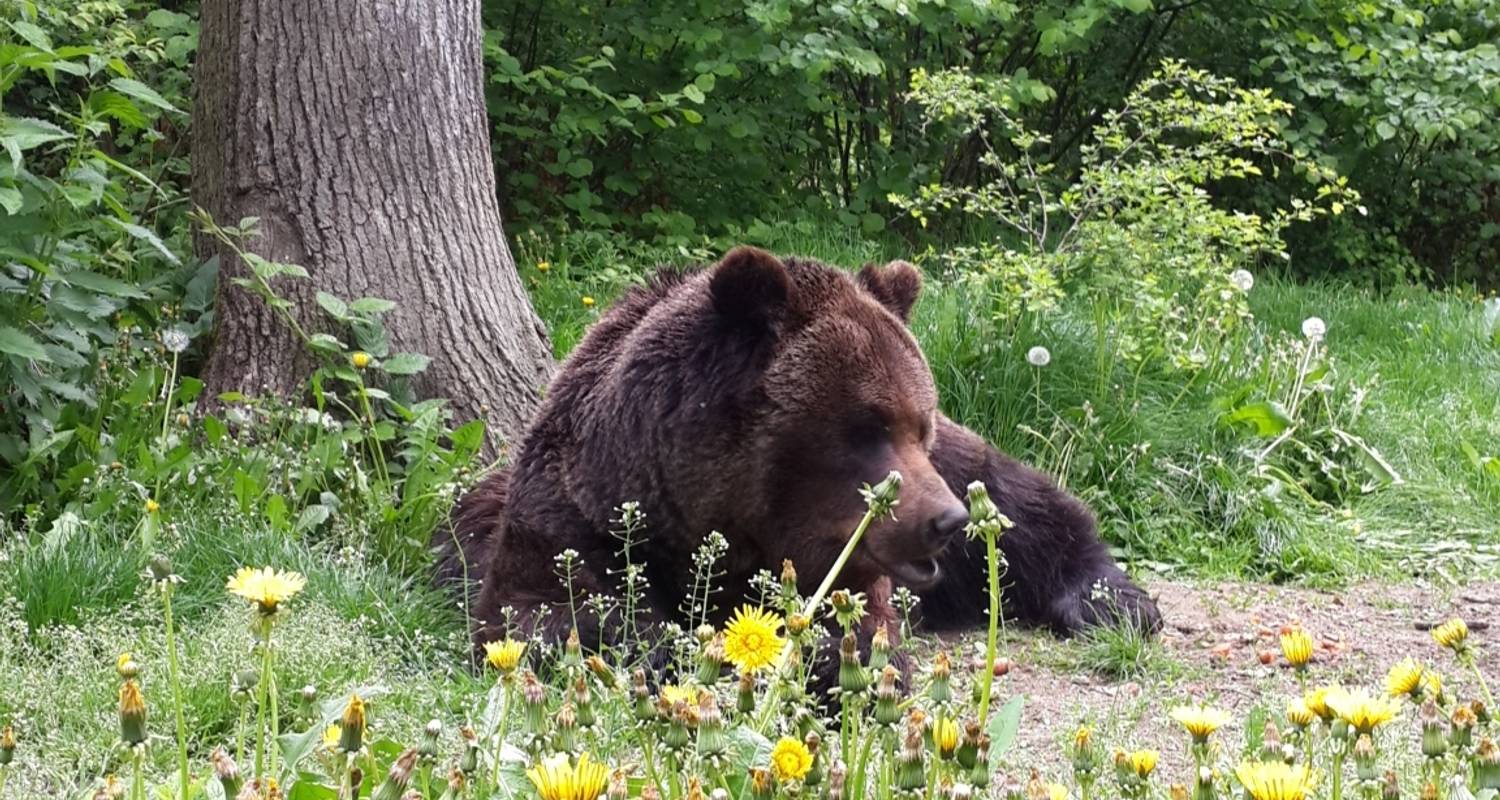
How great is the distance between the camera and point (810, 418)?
12.6 ft

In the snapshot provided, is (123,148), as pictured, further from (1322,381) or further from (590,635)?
(1322,381)

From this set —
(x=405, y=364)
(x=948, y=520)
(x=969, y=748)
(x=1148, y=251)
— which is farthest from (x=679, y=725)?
(x=1148, y=251)

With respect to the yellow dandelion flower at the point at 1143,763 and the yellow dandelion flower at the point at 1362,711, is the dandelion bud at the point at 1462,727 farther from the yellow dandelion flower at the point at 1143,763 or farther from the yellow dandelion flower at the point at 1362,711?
the yellow dandelion flower at the point at 1143,763

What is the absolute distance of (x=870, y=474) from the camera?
3842 millimetres

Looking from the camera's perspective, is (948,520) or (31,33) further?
(31,33)

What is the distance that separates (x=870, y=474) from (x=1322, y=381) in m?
3.05

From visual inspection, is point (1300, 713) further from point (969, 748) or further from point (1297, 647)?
point (969, 748)

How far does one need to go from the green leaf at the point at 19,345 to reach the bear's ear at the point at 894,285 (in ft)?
7.39

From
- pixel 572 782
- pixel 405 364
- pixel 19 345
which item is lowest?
pixel 405 364

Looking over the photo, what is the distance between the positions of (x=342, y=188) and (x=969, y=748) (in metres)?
4.17

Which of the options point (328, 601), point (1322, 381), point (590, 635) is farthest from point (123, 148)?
point (1322, 381)

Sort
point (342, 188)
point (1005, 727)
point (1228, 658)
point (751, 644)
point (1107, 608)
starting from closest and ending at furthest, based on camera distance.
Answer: point (751, 644) < point (1005, 727) < point (1228, 658) < point (1107, 608) < point (342, 188)

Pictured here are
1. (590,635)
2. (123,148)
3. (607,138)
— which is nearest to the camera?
(590,635)

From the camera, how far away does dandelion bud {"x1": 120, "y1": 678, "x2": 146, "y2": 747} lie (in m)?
1.48
